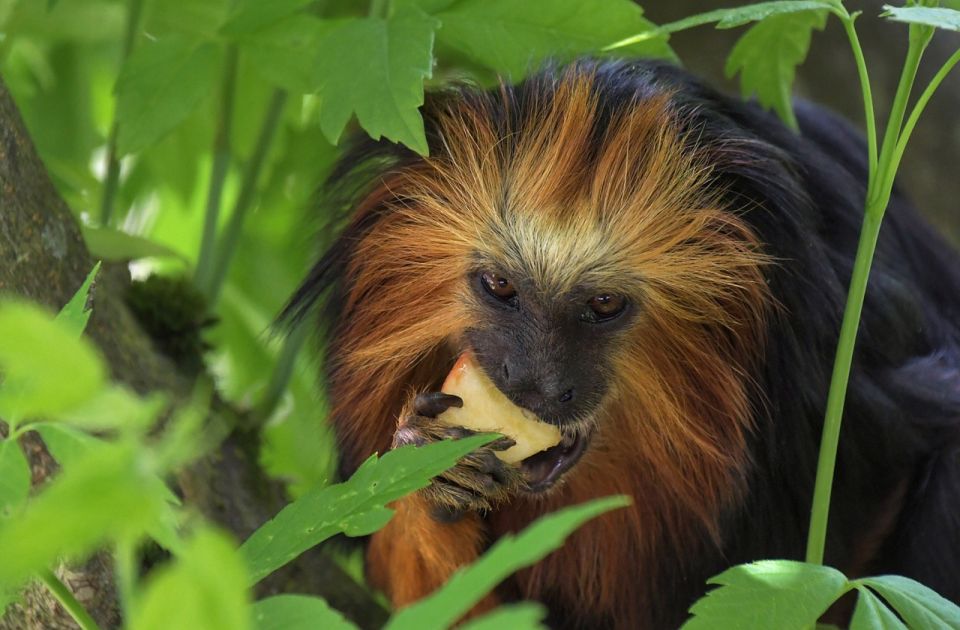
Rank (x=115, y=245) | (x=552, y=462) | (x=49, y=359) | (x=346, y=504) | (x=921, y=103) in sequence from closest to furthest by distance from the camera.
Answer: (x=49, y=359) < (x=346, y=504) < (x=921, y=103) < (x=552, y=462) < (x=115, y=245)

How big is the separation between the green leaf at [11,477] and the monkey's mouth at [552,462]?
137 cm

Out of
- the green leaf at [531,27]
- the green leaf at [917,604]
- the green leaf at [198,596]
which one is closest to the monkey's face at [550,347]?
the green leaf at [531,27]

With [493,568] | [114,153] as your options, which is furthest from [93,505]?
[114,153]

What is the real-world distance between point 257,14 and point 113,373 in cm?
75

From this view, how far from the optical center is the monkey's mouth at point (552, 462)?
7.69 ft

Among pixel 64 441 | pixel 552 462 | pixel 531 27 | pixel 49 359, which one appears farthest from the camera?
pixel 552 462

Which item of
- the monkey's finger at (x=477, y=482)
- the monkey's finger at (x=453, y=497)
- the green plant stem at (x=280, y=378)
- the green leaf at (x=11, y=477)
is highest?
the green leaf at (x=11, y=477)

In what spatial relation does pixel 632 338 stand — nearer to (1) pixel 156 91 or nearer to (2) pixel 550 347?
(2) pixel 550 347

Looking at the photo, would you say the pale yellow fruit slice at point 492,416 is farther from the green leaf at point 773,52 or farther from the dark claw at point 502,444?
the green leaf at point 773,52

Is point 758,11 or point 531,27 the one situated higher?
point 758,11

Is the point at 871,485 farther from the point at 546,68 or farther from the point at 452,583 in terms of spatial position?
the point at 452,583

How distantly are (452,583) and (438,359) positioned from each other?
1686 millimetres

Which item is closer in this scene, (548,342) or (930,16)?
(930,16)

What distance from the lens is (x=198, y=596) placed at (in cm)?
72
